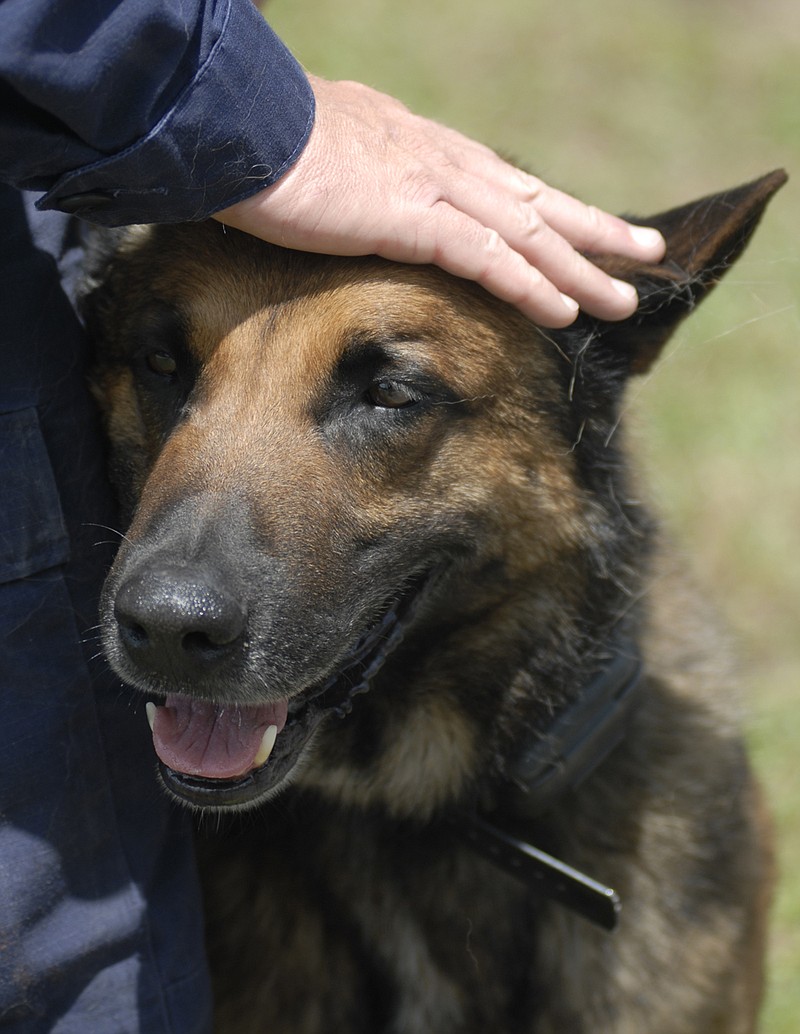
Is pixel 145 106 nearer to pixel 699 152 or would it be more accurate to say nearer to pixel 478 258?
pixel 478 258

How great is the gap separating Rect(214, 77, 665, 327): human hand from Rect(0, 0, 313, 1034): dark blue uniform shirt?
0.07m

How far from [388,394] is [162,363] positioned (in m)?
0.44

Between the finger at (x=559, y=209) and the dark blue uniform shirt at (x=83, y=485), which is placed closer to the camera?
the dark blue uniform shirt at (x=83, y=485)

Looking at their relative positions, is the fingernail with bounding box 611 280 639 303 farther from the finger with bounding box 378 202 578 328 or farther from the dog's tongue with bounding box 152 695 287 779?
the dog's tongue with bounding box 152 695 287 779

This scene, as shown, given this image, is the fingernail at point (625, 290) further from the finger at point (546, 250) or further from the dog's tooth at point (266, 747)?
the dog's tooth at point (266, 747)

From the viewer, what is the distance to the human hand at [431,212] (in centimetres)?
191

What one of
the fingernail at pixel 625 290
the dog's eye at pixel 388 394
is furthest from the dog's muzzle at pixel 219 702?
the fingernail at pixel 625 290

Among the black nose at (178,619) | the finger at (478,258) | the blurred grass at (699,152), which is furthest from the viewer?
the blurred grass at (699,152)

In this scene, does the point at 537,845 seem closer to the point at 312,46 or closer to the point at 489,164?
the point at 489,164

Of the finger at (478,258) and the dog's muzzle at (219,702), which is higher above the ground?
the finger at (478,258)

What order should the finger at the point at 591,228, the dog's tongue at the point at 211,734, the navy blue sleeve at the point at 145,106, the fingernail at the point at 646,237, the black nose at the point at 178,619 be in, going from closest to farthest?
the navy blue sleeve at the point at 145,106 → the black nose at the point at 178,619 → the dog's tongue at the point at 211,734 → the finger at the point at 591,228 → the fingernail at the point at 646,237

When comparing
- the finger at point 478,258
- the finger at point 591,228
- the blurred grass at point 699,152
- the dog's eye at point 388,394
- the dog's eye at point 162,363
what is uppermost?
the finger at point 591,228

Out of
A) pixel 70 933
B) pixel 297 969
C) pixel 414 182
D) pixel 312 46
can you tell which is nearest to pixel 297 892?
pixel 297 969

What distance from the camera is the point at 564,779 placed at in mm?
2480
